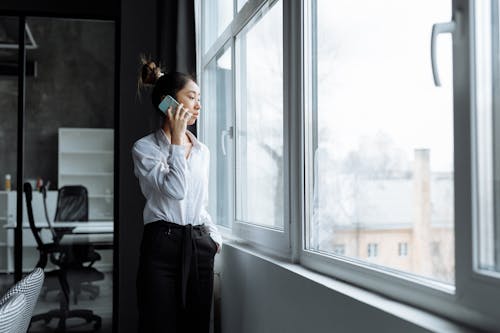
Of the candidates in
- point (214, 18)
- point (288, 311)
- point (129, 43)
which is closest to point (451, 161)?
point (288, 311)

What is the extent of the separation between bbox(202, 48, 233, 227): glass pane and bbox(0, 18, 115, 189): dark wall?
150cm

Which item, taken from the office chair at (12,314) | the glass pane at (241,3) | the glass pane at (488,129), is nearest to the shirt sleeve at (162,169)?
the glass pane at (241,3)

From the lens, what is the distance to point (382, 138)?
1.55 m

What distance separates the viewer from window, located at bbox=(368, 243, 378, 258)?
1594 mm

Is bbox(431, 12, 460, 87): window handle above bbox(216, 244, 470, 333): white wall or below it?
above

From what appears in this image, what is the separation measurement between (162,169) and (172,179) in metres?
0.09

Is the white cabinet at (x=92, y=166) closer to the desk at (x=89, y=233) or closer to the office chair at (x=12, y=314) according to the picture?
the desk at (x=89, y=233)

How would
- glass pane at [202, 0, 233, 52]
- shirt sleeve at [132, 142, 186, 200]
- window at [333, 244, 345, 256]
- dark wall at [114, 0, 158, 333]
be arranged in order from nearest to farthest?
window at [333, 244, 345, 256], shirt sleeve at [132, 142, 186, 200], glass pane at [202, 0, 233, 52], dark wall at [114, 0, 158, 333]

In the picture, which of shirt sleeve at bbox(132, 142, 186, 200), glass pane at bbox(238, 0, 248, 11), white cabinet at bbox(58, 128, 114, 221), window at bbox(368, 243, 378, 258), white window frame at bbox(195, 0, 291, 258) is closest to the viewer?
window at bbox(368, 243, 378, 258)

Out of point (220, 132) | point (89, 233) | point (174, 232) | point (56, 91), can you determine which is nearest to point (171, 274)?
point (174, 232)

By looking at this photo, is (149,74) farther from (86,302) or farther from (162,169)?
(86,302)

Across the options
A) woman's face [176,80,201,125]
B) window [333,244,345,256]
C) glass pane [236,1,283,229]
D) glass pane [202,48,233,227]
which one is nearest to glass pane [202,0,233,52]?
glass pane [202,48,233,227]

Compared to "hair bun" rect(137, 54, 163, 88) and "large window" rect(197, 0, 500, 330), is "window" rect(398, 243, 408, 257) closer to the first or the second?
"large window" rect(197, 0, 500, 330)

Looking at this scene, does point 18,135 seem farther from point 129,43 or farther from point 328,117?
point 328,117
